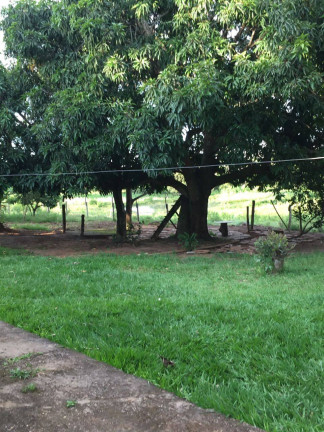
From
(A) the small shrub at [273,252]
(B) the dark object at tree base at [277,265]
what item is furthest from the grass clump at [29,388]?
(B) the dark object at tree base at [277,265]

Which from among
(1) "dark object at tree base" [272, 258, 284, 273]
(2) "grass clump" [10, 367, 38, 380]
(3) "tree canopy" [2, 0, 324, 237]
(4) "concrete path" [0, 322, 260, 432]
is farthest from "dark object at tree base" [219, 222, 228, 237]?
(2) "grass clump" [10, 367, 38, 380]

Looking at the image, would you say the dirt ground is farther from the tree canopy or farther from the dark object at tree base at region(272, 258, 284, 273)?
the dark object at tree base at region(272, 258, 284, 273)

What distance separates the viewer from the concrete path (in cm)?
234

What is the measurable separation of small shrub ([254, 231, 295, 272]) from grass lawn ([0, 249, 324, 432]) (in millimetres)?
220

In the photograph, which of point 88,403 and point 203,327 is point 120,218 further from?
point 88,403

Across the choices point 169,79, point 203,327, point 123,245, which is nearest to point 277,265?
point 203,327

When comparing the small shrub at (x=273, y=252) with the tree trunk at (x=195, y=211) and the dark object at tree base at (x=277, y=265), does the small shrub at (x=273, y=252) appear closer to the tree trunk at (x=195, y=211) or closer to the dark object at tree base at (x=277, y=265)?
the dark object at tree base at (x=277, y=265)

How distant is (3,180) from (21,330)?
27.7ft

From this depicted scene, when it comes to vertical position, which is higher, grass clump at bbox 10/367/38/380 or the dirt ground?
grass clump at bbox 10/367/38/380

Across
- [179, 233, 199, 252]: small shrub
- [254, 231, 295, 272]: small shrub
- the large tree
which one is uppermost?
the large tree

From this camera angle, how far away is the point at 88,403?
2588 millimetres

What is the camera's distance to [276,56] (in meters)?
7.79

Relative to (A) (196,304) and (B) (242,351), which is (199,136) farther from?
(B) (242,351)

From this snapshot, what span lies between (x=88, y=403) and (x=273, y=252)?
5564mm
